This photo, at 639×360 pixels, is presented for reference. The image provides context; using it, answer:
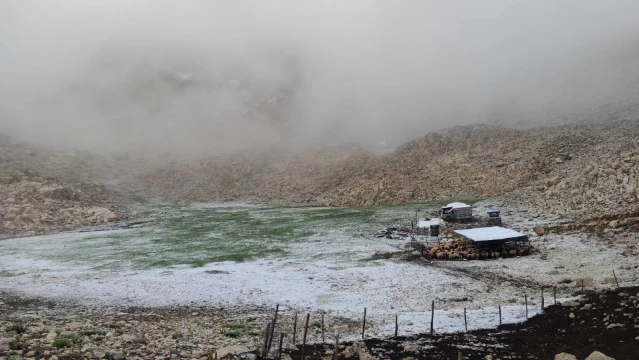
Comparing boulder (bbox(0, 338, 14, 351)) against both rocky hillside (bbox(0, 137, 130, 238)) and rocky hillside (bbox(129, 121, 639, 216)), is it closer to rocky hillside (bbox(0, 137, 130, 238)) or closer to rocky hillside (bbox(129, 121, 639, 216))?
rocky hillside (bbox(129, 121, 639, 216))

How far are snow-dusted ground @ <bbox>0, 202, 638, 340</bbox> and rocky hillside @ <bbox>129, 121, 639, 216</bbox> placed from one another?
14.5m

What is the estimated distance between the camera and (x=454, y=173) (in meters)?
73.4

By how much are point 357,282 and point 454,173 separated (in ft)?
175

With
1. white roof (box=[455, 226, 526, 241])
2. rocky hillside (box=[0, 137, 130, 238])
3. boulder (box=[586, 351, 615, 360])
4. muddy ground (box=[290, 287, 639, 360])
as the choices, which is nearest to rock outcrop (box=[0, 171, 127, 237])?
rocky hillside (box=[0, 137, 130, 238])

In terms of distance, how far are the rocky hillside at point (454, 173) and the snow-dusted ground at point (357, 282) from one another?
14.5 m

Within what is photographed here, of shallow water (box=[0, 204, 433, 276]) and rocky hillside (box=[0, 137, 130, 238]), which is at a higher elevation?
rocky hillside (box=[0, 137, 130, 238])

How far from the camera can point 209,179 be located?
349 feet

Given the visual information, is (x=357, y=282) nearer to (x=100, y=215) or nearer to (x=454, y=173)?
(x=100, y=215)

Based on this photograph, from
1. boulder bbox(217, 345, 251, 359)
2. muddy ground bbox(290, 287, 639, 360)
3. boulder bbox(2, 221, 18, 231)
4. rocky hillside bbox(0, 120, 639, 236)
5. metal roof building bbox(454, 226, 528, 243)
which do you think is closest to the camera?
muddy ground bbox(290, 287, 639, 360)

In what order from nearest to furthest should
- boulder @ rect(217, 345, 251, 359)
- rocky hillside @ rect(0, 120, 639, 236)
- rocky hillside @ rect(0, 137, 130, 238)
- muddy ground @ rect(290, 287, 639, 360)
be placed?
muddy ground @ rect(290, 287, 639, 360), boulder @ rect(217, 345, 251, 359), rocky hillside @ rect(0, 120, 639, 236), rocky hillside @ rect(0, 137, 130, 238)

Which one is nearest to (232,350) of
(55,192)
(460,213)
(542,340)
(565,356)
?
(565,356)

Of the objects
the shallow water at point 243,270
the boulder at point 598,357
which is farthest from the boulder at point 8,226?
the boulder at point 598,357

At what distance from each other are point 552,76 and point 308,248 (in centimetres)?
12436

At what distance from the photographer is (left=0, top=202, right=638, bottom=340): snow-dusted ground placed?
65.0 feet
